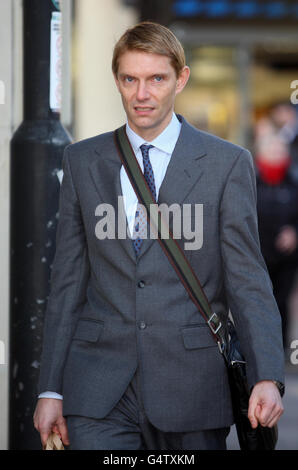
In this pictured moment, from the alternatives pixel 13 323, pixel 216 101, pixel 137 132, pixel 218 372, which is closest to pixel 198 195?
pixel 137 132

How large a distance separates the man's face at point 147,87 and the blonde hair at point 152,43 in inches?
0.6

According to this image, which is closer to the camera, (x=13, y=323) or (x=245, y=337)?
(x=245, y=337)

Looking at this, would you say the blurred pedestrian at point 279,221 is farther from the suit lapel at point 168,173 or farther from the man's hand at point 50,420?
the man's hand at point 50,420

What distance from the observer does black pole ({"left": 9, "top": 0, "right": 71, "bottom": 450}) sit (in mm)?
4266

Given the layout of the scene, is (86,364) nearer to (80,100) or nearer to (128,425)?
(128,425)

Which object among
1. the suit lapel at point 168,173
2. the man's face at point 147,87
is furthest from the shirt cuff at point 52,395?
the man's face at point 147,87

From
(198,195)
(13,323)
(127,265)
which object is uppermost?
(198,195)

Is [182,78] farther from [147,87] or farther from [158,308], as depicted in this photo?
[158,308]

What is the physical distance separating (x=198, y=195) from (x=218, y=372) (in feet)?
1.88

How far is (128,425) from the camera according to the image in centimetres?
347

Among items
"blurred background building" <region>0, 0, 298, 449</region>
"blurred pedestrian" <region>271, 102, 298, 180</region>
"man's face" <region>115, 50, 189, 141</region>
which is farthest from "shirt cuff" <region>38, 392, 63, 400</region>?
"blurred pedestrian" <region>271, 102, 298, 180</region>

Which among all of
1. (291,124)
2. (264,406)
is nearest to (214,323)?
(264,406)

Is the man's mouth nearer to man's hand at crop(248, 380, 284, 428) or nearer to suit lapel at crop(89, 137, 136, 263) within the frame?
suit lapel at crop(89, 137, 136, 263)

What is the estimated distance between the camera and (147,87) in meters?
3.49
